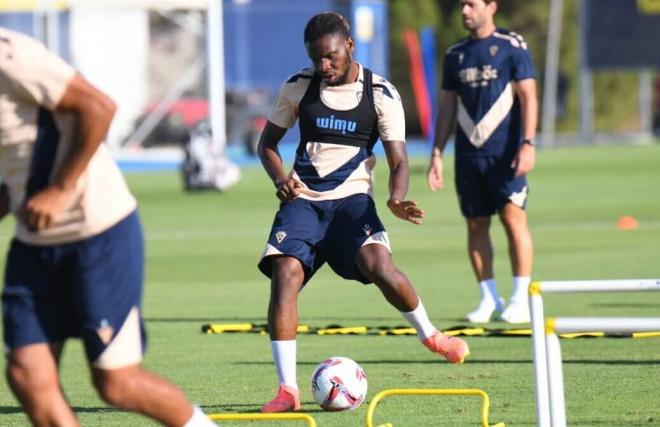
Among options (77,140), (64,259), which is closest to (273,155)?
(64,259)

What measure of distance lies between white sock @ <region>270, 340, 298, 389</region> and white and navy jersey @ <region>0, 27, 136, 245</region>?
2.45 metres

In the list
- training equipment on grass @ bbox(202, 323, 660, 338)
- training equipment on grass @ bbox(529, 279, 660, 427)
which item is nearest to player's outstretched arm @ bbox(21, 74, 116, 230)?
training equipment on grass @ bbox(529, 279, 660, 427)

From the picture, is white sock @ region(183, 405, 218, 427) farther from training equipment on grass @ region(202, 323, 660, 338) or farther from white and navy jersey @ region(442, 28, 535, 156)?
white and navy jersey @ region(442, 28, 535, 156)

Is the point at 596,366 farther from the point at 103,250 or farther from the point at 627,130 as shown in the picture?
the point at 627,130

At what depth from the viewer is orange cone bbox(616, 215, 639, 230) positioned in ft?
66.9

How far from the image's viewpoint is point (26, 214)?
18.2 feet

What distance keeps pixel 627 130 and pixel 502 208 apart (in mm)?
53887

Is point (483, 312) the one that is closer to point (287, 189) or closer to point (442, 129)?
point (442, 129)

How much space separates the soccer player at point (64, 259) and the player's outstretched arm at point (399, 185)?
8.31ft

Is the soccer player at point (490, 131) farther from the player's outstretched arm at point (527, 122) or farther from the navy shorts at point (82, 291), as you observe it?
the navy shorts at point (82, 291)

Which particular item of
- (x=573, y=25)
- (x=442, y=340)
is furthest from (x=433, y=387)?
(x=573, y=25)

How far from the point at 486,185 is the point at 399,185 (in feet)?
11.6

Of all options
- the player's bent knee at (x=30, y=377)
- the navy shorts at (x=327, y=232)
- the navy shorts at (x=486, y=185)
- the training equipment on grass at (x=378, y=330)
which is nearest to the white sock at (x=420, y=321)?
the navy shorts at (x=327, y=232)

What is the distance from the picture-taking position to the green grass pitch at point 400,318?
805cm
